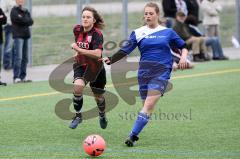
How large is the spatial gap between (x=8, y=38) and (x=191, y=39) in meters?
5.60

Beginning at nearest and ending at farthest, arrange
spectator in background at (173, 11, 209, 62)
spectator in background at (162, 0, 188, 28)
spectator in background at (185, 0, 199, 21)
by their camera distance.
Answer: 1. spectator in background at (173, 11, 209, 62)
2. spectator in background at (162, 0, 188, 28)
3. spectator in background at (185, 0, 199, 21)

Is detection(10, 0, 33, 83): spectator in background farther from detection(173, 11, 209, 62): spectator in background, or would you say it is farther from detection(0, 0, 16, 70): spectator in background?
detection(173, 11, 209, 62): spectator in background

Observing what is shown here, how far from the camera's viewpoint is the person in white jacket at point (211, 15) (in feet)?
77.1

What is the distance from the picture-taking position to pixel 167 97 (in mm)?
15898

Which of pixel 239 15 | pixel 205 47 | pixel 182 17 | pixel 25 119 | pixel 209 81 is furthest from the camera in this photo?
pixel 239 15

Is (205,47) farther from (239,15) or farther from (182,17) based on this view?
(239,15)

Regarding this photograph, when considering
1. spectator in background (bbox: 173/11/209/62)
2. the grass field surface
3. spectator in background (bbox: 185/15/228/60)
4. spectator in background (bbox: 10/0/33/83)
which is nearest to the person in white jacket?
spectator in background (bbox: 185/15/228/60)

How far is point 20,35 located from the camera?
17.9 m

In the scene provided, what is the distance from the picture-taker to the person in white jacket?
23.5 meters

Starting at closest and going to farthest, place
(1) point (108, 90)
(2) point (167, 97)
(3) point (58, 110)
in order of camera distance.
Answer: (3) point (58, 110)
(2) point (167, 97)
(1) point (108, 90)

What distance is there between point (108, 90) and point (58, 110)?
3.11 metres

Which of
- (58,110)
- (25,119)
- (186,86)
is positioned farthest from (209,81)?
(25,119)

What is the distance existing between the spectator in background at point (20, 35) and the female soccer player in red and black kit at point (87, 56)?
6169mm

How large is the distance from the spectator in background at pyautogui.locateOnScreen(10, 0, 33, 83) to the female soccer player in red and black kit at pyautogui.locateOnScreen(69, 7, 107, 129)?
20.2ft
